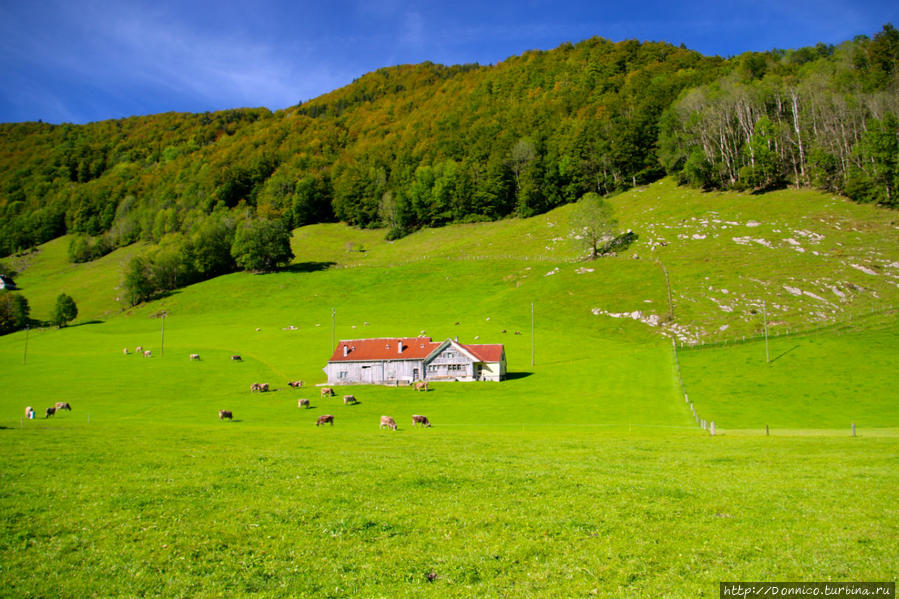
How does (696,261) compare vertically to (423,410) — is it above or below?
above

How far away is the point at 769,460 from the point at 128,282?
139411 millimetres

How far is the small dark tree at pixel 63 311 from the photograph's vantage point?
11575 cm

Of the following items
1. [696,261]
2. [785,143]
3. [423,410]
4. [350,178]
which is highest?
[350,178]

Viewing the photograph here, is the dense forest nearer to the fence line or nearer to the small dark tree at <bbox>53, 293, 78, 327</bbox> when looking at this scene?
the small dark tree at <bbox>53, 293, 78, 327</bbox>

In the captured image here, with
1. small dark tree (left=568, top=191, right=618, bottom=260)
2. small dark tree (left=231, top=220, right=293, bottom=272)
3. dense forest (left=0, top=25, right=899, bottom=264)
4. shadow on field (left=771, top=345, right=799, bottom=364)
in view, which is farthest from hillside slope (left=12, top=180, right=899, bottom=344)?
dense forest (left=0, top=25, right=899, bottom=264)

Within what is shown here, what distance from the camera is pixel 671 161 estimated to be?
140 meters

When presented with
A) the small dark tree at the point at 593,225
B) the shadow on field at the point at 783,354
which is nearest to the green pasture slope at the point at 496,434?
the shadow on field at the point at 783,354

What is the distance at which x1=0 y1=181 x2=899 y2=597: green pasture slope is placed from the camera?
10211 millimetres

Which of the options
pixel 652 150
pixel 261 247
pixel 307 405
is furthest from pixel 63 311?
pixel 652 150

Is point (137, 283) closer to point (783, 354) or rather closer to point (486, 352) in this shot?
point (486, 352)

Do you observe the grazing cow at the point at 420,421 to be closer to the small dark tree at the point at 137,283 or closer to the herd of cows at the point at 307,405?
the herd of cows at the point at 307,405

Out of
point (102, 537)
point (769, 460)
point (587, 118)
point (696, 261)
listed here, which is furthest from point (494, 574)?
point (587, 118)

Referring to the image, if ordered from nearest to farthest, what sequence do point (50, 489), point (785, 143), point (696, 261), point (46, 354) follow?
1. point (50, 489)
2. point (46, 354)
3. point (696, 261)
4. point (785, 143)

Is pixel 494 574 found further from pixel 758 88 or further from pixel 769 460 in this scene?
pixel 758 88
